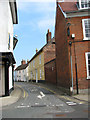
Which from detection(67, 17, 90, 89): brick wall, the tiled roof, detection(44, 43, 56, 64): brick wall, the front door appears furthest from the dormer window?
detection(44, 43, 56, 64): brick wall

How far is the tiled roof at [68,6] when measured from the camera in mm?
13258

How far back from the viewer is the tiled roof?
1326 cm

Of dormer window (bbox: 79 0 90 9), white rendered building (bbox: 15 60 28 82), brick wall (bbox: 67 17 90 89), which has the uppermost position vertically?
dormer window (bbox: 79 0 90 9)

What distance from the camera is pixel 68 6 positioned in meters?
14.3

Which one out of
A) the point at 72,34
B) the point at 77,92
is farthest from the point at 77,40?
the point at 77,92

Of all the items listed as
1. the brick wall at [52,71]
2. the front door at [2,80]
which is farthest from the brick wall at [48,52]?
the front door at [2,80]

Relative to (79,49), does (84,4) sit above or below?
above

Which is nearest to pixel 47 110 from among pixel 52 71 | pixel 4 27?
pixel 4 27

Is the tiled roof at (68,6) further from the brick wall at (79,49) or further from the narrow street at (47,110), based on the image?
the narrow street at (47,110)

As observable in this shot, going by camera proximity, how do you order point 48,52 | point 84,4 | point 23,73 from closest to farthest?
point 84,4
point 48,52
point 23,73

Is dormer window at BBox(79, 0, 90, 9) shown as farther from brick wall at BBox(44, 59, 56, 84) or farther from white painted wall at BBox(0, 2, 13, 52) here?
brick wall at BBox(44, 59, 56, 84)

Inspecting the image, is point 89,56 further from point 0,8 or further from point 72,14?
point 0,8

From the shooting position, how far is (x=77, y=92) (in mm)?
11695

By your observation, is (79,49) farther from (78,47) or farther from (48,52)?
(48,52)
